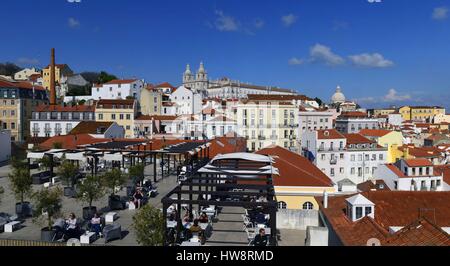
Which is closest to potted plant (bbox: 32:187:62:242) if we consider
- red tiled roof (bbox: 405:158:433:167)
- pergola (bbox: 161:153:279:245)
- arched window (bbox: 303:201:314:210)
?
pergola (bbox: 161:153:279:245)

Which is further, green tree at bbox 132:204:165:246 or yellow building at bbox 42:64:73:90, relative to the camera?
yellow building at bbox 42:64:73:90

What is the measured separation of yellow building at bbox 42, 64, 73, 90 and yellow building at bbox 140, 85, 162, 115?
2310cm

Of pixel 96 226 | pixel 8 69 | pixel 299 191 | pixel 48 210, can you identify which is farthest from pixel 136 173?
pixel 8 69

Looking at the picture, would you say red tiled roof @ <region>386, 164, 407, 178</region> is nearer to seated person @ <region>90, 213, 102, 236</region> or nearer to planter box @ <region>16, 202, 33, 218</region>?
seated person @ <region>90, 213, 102, 236</region>

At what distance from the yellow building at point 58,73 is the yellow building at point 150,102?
909 inches

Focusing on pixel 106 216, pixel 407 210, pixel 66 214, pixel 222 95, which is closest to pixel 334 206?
pixel 407 210

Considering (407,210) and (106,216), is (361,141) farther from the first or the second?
(106,216)

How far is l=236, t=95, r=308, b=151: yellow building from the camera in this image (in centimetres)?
4497

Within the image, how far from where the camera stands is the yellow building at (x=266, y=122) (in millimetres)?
44969

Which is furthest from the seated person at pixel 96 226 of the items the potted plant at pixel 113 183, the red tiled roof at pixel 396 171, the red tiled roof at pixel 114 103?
the red tiled roof at pixel 114 103

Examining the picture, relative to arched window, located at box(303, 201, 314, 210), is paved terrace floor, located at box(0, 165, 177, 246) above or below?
above

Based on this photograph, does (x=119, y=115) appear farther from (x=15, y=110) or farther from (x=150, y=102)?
(x=15, y=110)

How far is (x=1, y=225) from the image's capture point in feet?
32.1

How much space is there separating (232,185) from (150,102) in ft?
151
